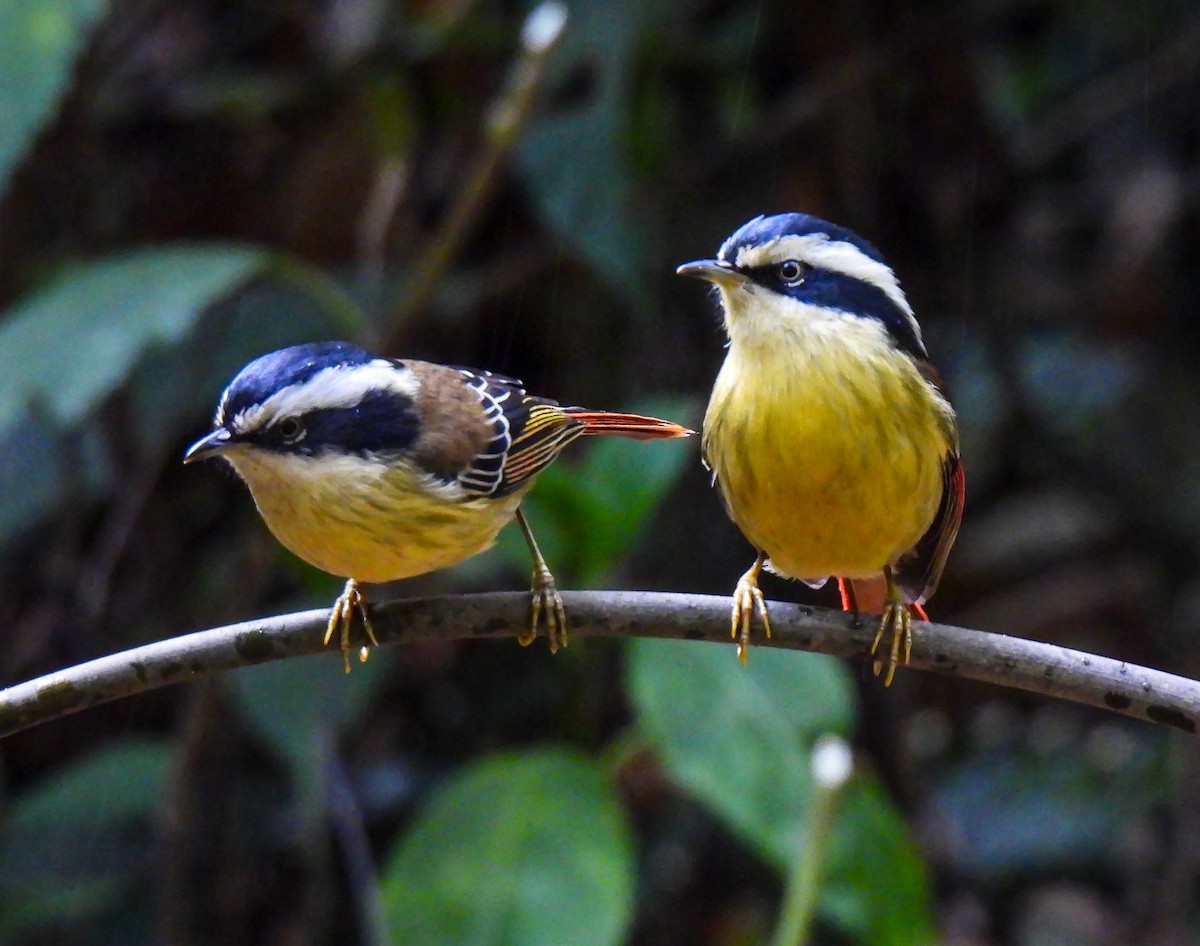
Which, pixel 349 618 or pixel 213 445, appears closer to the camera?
pixel 213 445

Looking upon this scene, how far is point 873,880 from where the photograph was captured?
125 inches

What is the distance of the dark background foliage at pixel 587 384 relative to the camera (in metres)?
3.80

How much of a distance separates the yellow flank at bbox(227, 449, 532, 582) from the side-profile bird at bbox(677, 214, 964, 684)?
0.42 meters

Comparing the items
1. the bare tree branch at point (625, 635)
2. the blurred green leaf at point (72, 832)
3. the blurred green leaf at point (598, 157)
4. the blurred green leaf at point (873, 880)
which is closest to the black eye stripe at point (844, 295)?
the bare tree branch at point (625, 635)

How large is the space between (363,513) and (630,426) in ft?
1.37

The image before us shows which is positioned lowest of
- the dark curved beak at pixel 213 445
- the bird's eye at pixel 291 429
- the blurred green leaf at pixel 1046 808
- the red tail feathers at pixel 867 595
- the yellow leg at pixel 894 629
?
the blurred green leaf at pixel 1046 808

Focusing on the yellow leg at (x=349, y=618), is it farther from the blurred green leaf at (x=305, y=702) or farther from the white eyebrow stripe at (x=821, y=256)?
the blurred green leaf at (x=305, y=702)

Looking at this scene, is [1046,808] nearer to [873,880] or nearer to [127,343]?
[873,880]

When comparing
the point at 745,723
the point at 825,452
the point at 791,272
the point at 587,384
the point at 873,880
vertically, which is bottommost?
the point at 873,880

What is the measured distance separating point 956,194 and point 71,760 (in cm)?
320

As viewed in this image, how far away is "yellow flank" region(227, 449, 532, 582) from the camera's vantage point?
2145 mm

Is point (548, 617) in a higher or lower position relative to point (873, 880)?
higher

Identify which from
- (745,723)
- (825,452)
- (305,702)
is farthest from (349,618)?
(305,702)

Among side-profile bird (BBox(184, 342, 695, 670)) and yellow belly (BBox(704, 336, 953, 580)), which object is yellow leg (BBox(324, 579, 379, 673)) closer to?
side-profile bird (BBox(184, 342, 695, 670))
